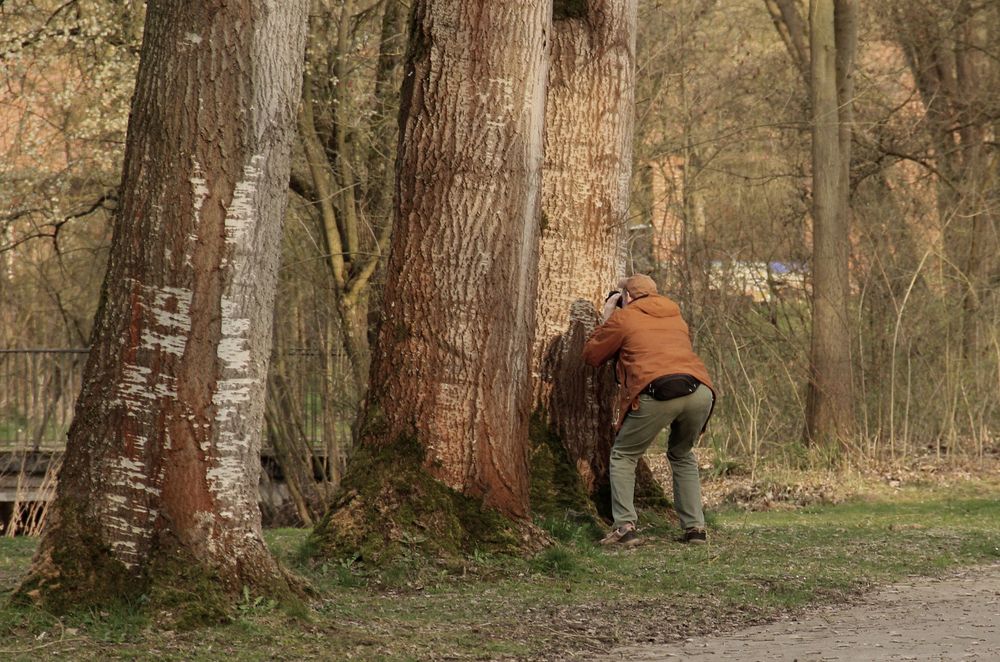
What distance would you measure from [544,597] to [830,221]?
908cm

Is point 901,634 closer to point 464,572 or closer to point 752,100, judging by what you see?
point 464,572

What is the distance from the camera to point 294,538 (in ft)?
35.4

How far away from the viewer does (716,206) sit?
59.6 feet

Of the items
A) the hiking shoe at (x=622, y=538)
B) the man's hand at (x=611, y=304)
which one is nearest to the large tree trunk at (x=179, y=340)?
the hiking shoe at (x=622, y=538)

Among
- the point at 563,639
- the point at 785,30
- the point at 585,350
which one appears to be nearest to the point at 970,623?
the point at 563,639

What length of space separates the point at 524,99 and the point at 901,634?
12.3ft

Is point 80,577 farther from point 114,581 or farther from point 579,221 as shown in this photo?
point 579,221

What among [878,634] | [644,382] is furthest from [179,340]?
[644,382]

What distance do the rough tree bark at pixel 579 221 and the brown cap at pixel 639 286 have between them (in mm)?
536

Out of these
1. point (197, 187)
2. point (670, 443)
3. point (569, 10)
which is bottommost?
point (670, 443)

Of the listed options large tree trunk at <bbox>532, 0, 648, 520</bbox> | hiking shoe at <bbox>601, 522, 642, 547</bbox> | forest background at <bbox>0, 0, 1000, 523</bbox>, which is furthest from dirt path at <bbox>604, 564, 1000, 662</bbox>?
forest background at <bbox>0, 0, 1000, 523</bbox>

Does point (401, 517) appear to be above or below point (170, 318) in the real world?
below

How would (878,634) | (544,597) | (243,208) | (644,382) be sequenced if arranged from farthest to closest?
(644,382) → (544,597) → (878,634) → (243,208)

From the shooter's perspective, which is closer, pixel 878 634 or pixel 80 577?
pixel 80 577
